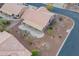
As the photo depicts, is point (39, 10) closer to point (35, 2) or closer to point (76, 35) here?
point (35, 2)

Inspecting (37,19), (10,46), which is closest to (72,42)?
(37,19)

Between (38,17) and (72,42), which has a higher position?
(38,17)

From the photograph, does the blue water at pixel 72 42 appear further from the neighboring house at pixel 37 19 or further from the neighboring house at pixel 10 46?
the neighboring house at pixel 10 46

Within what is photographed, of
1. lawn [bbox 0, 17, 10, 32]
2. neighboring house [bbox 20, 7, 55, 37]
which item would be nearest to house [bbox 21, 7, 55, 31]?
neighboring house [bbox 20, 7, 55, 37]

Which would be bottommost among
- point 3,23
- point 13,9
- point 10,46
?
point 10,46

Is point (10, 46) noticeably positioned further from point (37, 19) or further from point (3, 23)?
point (37, 19)

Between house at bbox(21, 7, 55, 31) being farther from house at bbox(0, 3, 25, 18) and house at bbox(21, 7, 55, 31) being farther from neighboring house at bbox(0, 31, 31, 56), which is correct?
neighboring house at bbox(0, 31, 31, 56)
